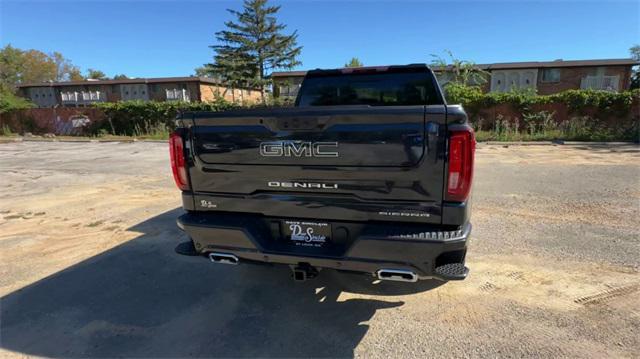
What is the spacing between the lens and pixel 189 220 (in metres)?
3.08

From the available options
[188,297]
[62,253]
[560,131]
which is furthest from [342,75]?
[560,131]

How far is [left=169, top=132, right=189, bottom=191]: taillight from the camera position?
3029 mm

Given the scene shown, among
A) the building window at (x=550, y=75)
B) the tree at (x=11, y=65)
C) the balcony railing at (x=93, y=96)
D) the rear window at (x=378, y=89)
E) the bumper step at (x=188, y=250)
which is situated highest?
the tree at (x=11, y=65)

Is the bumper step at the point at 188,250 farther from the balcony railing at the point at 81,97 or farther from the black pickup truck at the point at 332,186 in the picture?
the balcony railing at the point at 81,97

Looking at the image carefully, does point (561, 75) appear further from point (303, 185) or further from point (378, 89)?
point (303, 185)

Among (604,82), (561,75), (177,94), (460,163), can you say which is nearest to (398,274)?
(460,163)

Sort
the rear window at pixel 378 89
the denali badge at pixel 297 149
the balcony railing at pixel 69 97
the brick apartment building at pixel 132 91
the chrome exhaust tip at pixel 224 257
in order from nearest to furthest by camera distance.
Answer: the denali badge at pixel 297 149, the chrome exhaust tip at pixel 224 257, the rear window at pixel 378 89, the brick apartment building at pixel 132 91, the balcony railing at pixel 69 97

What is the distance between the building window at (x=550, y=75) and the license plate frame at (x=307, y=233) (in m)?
37.2

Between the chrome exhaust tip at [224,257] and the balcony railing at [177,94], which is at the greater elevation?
the balcony railing at [177,94]

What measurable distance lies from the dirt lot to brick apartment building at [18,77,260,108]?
37859 millimetres

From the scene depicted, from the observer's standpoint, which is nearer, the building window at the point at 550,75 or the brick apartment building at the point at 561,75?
the brick apartment building at the point at 561,75

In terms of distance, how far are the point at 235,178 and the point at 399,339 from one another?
5.85 ft

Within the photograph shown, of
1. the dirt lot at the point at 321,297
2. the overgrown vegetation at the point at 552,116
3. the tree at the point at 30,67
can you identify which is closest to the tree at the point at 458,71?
the overgrown vegetation at the point at 552,116

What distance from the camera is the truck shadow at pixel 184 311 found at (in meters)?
2.79
